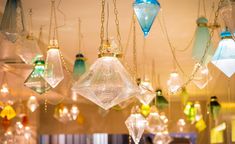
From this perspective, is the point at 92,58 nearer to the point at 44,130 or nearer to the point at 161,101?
the point at 161,101

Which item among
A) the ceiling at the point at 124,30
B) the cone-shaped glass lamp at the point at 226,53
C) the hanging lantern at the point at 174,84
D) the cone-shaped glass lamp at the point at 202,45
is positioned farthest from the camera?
the hanging lantern at the point at 174,84

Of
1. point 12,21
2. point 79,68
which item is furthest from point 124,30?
point 12,21

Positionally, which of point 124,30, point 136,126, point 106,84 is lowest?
point 136,126

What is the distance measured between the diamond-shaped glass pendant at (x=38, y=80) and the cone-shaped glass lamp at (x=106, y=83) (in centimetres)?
65

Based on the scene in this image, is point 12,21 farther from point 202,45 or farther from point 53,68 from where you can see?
point 202,45

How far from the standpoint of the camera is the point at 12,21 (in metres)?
2.30

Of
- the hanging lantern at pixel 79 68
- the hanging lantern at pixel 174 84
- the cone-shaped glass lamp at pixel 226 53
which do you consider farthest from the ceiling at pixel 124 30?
the cone-shaped glass lamp at pixel 226 53

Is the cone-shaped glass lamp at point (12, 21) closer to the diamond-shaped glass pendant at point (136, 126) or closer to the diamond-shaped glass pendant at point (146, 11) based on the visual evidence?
the diamond-shaped glass pendant at point (146, 11)

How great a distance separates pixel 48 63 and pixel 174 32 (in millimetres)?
1563

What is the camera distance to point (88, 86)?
81.1 inches

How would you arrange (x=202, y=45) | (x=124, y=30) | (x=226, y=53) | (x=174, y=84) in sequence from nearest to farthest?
(x=226, y=53), (x=202, y=45), (x=174, y=84), (x=124, y=30)

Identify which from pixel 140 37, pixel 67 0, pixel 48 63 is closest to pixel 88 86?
pixel 48 63

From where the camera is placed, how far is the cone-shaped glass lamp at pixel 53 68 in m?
2.57

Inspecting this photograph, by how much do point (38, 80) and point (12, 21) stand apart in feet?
Result: 1.68
